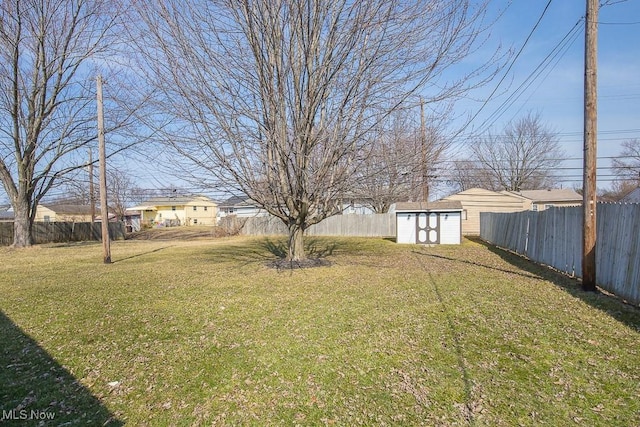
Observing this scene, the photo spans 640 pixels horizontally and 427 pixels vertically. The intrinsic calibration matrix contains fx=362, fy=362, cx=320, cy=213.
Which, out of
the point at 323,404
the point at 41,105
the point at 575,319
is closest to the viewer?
the point at 323,404

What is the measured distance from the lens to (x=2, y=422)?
2.59m

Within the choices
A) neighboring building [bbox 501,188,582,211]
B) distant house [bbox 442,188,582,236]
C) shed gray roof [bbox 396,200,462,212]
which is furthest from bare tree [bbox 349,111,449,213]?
neighboring building [bbox 501,188,582,211]

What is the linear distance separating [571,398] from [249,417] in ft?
8.14

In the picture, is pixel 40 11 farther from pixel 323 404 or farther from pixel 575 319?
pixel 575 319

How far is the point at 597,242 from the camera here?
672 cm

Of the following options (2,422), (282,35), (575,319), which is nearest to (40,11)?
(282,35)

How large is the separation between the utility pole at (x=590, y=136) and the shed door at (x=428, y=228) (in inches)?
445

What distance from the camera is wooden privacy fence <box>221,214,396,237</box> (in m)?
25.5

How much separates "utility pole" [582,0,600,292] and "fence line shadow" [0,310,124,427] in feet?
23.8

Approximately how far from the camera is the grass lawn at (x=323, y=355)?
2725mm

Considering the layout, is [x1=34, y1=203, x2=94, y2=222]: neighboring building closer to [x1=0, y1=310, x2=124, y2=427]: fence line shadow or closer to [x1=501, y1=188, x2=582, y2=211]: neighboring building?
[x1=501, y1=188, x2=582, y2=211]: neighboring building

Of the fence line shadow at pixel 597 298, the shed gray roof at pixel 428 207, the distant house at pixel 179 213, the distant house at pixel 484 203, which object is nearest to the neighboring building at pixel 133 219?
the distant house at pixel 179 213

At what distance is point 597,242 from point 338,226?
20.8 meters

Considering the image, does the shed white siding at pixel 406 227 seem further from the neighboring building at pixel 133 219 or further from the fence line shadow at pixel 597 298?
the neighboring building at pixel 133 219
